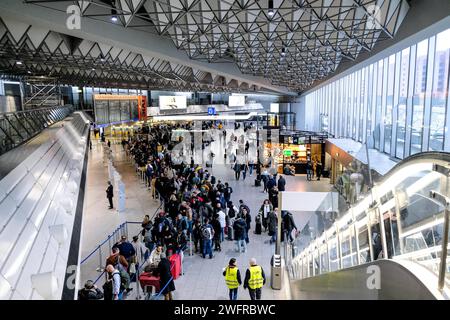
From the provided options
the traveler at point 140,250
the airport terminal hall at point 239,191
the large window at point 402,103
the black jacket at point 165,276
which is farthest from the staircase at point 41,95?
the black jacket at point 165,276

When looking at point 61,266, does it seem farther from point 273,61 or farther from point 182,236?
point 273,61

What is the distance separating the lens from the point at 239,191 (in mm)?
Answer: 22688

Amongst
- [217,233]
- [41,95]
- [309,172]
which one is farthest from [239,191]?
[41,95]

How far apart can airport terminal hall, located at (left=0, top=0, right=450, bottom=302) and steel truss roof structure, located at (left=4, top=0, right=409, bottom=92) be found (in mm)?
157

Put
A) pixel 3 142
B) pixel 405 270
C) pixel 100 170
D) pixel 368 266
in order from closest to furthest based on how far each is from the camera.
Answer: pixel 405 270
pixel 368 266
pixel 3 142
pixel 100 170

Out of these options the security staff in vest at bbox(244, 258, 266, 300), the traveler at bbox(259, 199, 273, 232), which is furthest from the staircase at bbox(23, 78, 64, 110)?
the security staff in vest at bbox(244, 258, 266, 300)

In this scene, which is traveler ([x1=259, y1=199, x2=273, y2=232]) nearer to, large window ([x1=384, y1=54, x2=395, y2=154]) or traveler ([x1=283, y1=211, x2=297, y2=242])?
traveler ([x1=283, y1=211, x2=297, y2=242])

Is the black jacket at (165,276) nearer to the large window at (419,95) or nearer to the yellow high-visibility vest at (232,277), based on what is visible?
the yellow high-visibility vest at (232,277)

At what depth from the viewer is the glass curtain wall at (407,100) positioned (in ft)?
52.5

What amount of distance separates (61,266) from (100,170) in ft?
72.9

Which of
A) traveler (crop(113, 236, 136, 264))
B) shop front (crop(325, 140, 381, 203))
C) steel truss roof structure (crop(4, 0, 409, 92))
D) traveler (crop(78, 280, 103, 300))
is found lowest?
traveler (crop(113, 236, 136, 264))

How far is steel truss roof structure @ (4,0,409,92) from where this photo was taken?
49.9 ft

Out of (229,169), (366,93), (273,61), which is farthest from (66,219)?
(273,61)
